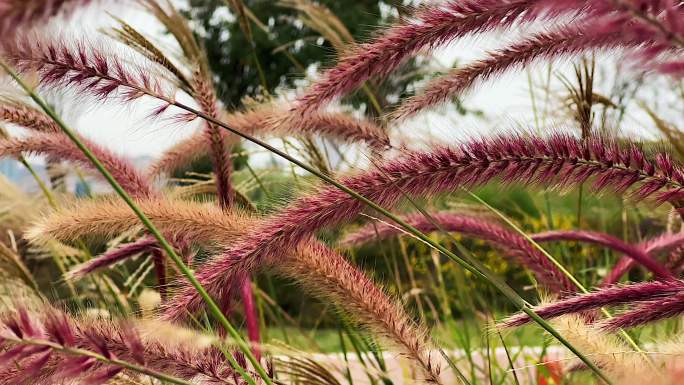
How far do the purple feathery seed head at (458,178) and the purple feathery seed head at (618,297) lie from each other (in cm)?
10

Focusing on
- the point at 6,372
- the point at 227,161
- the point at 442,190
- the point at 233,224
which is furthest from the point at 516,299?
the point at 227,161

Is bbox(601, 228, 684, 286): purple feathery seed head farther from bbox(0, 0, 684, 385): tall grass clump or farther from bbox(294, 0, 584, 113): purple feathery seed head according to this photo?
bbox(294, 0, 584, 113): purple feathery seed head

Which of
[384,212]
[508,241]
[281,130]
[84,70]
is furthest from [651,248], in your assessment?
[84,70]

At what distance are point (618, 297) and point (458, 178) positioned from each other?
231mm

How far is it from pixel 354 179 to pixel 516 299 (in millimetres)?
255

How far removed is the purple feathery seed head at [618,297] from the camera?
38.7 inches

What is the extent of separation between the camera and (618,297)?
1009mm

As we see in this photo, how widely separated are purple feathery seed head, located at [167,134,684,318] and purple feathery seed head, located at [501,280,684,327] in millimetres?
101

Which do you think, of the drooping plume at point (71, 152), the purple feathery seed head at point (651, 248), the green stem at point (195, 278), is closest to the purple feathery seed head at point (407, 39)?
the green stem at point (195, 278)

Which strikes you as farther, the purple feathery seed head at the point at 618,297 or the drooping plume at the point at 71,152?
the drooping plume at the point at 71,152

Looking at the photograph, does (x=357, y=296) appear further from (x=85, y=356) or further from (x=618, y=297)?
(x=85, y=356)

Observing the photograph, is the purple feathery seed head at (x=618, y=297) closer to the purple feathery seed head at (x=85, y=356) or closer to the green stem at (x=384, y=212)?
the green stem at (x=384, y=212)

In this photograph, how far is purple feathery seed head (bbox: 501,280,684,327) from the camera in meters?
0.98

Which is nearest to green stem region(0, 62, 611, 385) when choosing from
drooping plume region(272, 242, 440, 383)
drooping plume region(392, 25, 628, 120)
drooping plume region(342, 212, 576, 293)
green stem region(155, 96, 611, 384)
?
green stem region(155, 96, 611, 384)
